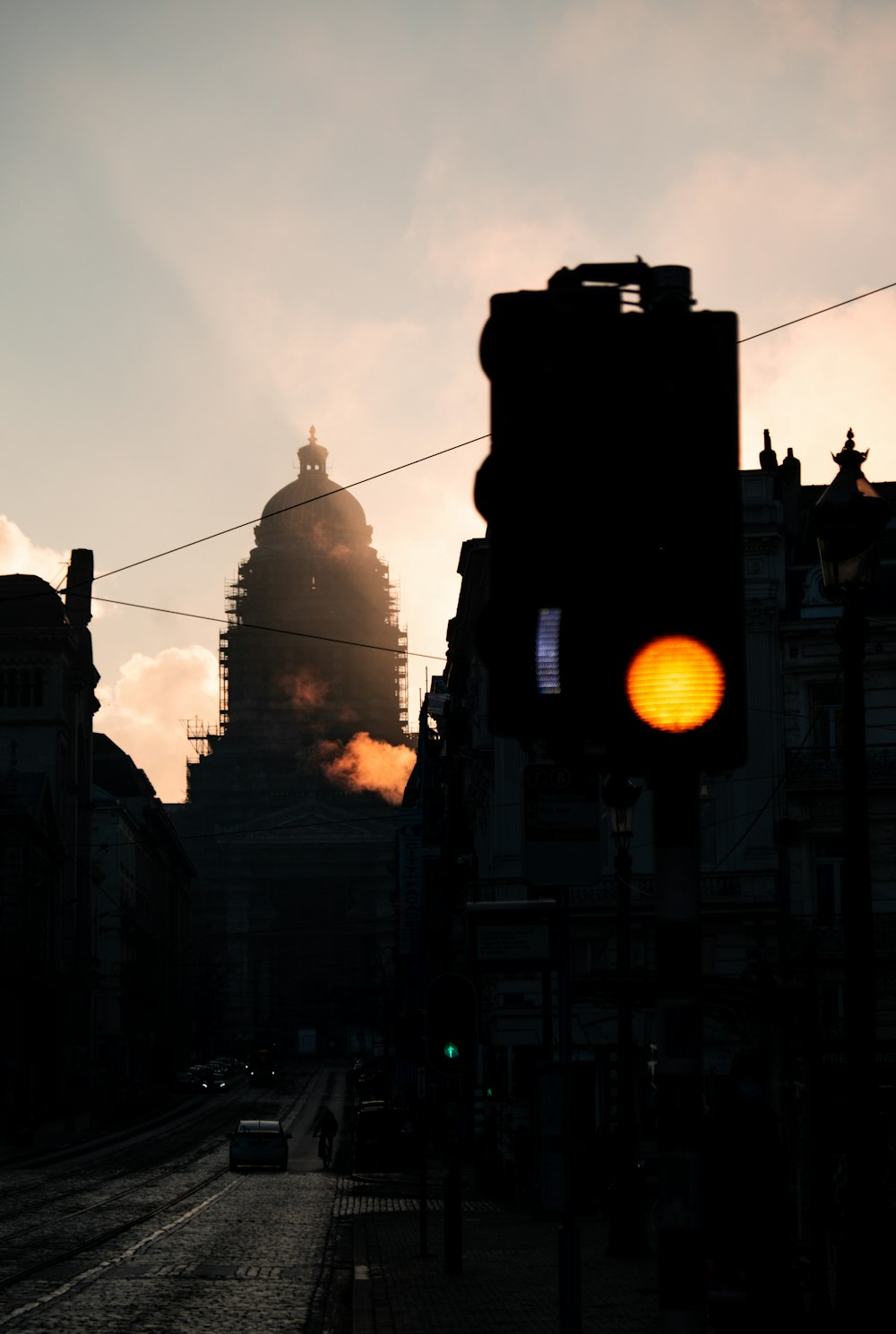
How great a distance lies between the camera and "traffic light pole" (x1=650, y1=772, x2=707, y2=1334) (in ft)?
15.7

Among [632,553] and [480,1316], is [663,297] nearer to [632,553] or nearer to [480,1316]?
[632,553]

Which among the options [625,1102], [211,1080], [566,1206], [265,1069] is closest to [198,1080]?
[211,1080]

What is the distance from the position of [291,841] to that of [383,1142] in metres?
132

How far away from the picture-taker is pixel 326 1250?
92.7 ft

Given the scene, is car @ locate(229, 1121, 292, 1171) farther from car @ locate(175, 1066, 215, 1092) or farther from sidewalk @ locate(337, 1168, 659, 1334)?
car @ locate(175, 1066, 215, 1092)

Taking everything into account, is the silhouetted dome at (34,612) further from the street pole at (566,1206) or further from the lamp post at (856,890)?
the lamp post at (856,890)

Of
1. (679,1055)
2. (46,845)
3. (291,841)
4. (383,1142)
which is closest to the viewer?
(679,1055)

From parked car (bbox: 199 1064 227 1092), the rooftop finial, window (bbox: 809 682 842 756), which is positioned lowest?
parked car (bbox: 199 1064 227 1092)

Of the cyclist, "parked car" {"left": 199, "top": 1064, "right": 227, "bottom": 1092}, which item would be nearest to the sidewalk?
the cyclist

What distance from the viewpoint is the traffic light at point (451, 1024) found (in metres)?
22.0

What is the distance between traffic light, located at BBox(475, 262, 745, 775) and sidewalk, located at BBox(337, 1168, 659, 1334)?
1159 cm

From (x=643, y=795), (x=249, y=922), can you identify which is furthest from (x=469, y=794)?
(x=249, y=922)

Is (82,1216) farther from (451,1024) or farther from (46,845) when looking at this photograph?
(46,845)

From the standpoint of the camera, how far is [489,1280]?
21.8m
